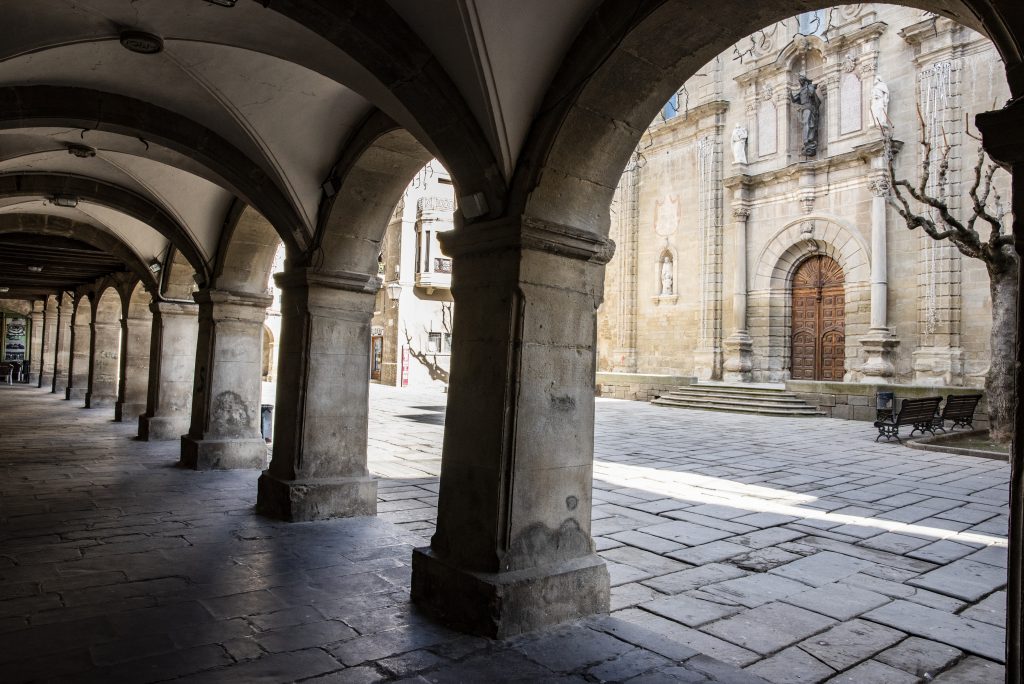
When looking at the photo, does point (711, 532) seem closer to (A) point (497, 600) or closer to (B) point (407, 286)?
(A) point (497, 600)

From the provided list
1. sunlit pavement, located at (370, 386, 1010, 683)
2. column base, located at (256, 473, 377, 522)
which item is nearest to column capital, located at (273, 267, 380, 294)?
column base, located at (256, 473, 377, 522)

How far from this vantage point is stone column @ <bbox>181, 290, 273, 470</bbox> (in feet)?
23.2

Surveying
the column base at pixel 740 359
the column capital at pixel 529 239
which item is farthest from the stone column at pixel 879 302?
the column capital at pixel 529 239

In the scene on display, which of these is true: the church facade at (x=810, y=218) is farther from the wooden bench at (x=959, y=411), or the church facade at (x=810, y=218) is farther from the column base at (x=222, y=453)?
the column base at (x=222, y=453)

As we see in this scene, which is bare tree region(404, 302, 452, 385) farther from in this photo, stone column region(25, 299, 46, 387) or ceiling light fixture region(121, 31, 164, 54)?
ceiling light fixture region(121, 31, 164, 54)

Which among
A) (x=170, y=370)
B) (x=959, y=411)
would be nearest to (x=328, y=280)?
(x=170, y=370)

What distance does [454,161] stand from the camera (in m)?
3.45

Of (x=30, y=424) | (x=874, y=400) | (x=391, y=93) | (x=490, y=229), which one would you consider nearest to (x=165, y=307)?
(x=30, y=424)

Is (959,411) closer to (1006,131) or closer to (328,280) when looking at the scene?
(328,280)

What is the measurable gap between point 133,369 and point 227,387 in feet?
19.2

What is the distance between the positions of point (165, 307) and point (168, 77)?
5.21m

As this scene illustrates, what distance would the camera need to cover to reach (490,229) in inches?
128

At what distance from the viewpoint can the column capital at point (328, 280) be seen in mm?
5027

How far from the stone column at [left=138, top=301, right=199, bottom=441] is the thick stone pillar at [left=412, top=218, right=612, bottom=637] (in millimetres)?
7256
